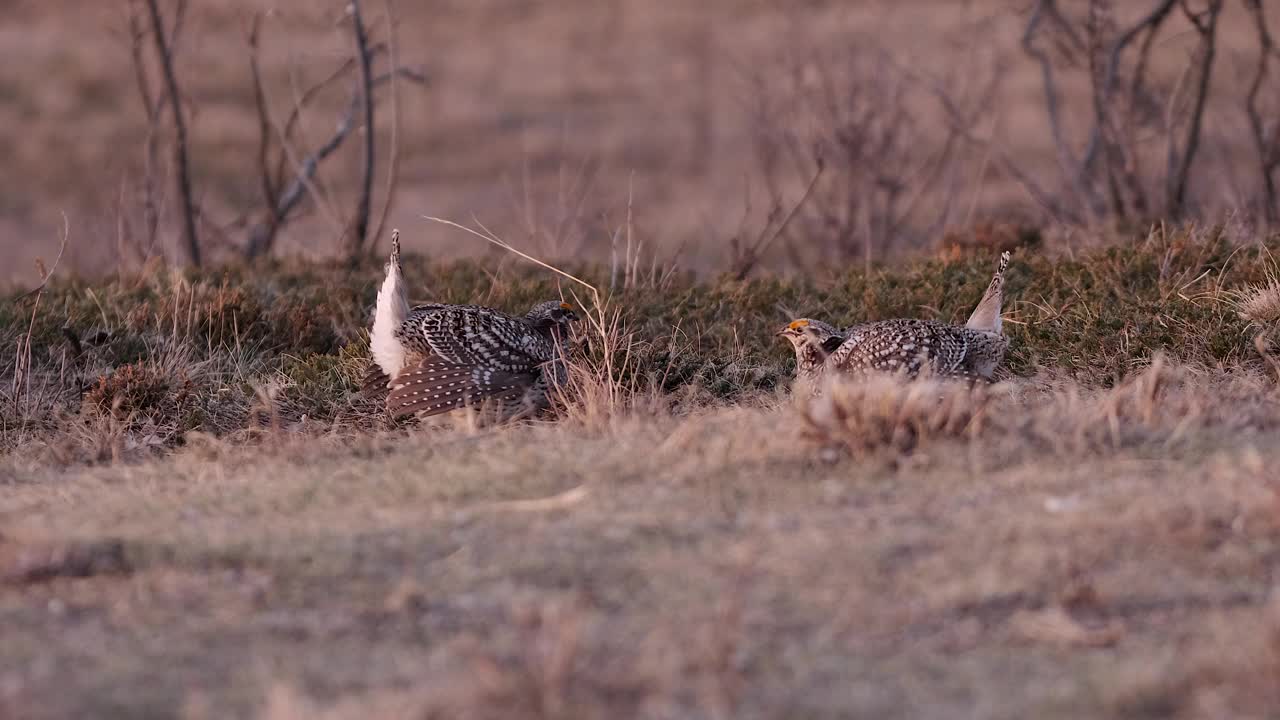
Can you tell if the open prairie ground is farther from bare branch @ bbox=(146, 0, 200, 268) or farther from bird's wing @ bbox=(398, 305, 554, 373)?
bare branch @ bbox=(146, 0, 200, 268)

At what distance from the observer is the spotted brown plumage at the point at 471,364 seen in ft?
22.3

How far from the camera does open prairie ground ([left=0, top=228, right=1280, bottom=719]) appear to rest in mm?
3217

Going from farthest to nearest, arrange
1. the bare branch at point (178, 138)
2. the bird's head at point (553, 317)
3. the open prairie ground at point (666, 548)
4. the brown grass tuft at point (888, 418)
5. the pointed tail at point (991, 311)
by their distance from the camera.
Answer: the bare branch at point (178, 138)
the bird's head at point (553, 317)
the pointed tail at point (991, 311)
the brown grass tuft at point (888, 418)
the open prairie ground at point (666, 548)

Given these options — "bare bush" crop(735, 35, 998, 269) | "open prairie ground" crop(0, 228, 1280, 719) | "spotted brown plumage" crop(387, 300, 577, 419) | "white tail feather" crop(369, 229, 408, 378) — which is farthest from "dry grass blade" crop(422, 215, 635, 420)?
"bare bush" crop(735, 35, 998, 269)


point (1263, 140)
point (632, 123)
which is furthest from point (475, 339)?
point (632, 123)

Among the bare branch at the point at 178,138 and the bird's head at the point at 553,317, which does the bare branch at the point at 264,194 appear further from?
the bird's head at the point at 553,317

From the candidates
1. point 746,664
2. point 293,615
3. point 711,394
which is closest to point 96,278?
point 711,394

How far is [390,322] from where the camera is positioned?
731 cm

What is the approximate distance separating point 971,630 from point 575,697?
38.2 inches

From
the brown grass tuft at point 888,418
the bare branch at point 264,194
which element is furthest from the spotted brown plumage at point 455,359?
the bare branch at point 264,194

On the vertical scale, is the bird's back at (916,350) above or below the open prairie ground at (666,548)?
below

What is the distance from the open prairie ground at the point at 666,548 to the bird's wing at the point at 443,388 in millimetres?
176

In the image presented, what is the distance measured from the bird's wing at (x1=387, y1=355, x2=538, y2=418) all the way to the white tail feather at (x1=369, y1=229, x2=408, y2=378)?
0.29 metres

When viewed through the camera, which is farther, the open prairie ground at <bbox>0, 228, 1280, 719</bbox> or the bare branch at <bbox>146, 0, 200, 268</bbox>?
the bare branch at <bbox>146, 0, 200, 268</bbox>
